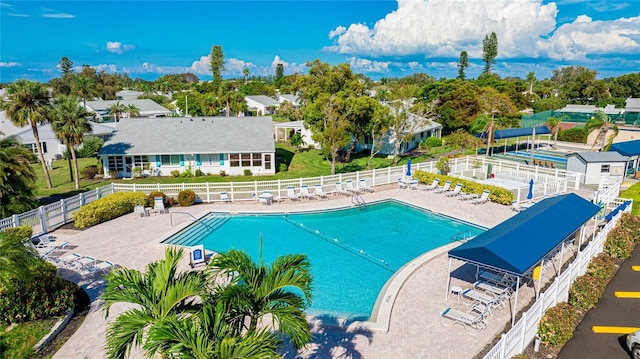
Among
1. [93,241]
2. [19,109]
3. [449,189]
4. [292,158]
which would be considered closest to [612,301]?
[449,189]

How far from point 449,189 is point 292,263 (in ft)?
68.6

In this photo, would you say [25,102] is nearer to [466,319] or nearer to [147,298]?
[147,298]

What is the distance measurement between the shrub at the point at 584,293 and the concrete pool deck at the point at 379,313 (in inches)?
47.5

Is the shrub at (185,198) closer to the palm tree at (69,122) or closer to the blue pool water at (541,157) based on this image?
the palm tree at (69,122)

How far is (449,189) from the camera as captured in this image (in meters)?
26.2

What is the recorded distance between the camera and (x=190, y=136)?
1389 inches

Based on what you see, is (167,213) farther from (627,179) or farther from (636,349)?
(627,179)

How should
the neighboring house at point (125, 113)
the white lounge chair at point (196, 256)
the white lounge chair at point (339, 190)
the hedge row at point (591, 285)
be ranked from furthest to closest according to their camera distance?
1. the neighboring house at point (125, 113)
2. the white lounge chair at point (339, 190)
3. the white lounge chair at point (196, 256)
4. the hedge row at point (591, 285)

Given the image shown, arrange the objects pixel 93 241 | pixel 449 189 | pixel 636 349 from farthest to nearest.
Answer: pixel 449 189 < pixel 93 241 < pixel 636 349

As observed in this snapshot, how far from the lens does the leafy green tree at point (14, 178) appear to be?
18453 millimetres

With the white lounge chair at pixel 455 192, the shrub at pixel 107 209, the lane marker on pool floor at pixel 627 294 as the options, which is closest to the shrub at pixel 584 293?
the lane marker on pool floor at pixel 627 294

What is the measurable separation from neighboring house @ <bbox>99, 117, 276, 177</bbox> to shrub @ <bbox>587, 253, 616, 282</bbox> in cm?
2416

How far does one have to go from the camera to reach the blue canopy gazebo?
11344 millimetres

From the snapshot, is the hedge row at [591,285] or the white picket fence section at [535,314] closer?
the white picket fence section at [535,314]
